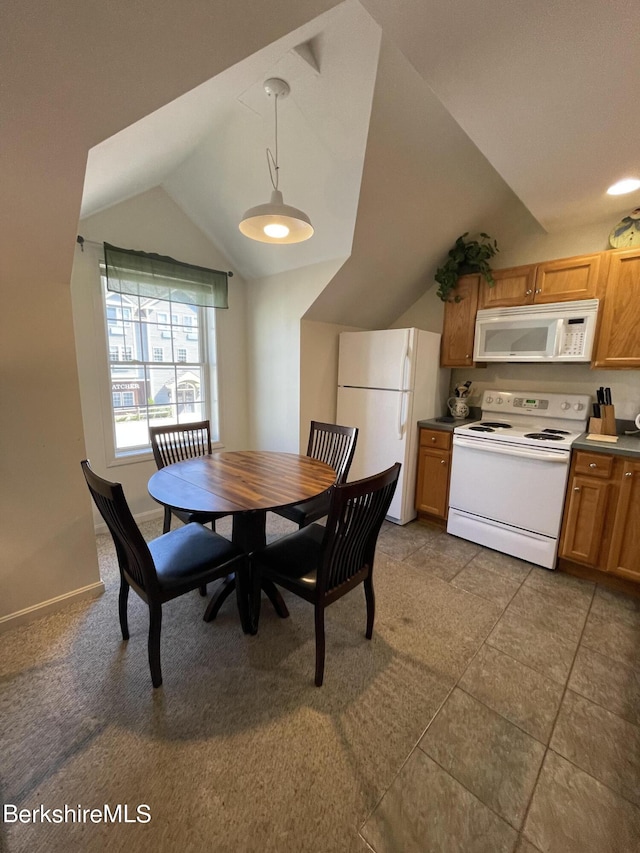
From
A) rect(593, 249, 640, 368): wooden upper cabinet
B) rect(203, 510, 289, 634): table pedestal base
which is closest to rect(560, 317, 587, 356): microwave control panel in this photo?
rect(593, 249, 640, 368): wooden upper cabinet

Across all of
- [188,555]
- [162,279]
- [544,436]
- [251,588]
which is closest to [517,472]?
[544,436]

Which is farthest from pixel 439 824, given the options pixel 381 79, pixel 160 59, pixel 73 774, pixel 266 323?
pixel 266 323

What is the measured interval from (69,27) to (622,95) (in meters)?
1.95

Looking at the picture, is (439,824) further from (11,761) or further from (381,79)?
(381,79)

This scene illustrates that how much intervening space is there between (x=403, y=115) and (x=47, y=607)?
131 inches

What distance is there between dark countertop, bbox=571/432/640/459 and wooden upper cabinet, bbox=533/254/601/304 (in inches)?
39.4

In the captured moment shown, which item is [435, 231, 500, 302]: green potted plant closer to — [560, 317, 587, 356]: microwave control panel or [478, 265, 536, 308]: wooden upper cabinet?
[478, 265, 536, 308]: wooden upper cabinet

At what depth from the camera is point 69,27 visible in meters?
0.98

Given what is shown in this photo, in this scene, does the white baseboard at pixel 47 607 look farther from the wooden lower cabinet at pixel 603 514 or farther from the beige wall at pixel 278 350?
the wooden lower cabinet at pixel 603 514

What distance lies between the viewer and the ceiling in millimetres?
1157

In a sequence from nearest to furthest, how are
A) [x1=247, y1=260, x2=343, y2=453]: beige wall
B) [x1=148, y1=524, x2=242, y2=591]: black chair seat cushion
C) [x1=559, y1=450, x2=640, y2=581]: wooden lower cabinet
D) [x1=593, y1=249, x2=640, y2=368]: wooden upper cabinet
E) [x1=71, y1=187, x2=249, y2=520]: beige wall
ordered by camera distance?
[x1=148, y1=524, x2=242, y2=591]: black chair seat cushion
[x1=559, y1=450, x2=640, y2=581]: wooden lower cabinet
[x1=593, y1=249, x2=640, y2=368]: wooden upper cabinet
[x1=71, y1=187, x2=249, y2=520]: beige wall
[x1=247, y1=260, x2=343, y2=453]: beige wall

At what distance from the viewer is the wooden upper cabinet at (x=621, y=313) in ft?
7.28

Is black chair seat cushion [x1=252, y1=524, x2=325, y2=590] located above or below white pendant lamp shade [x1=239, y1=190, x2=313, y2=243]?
below

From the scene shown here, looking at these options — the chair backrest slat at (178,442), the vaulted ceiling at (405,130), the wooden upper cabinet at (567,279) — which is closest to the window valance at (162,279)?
the vaulted ceiling at (405,130)
